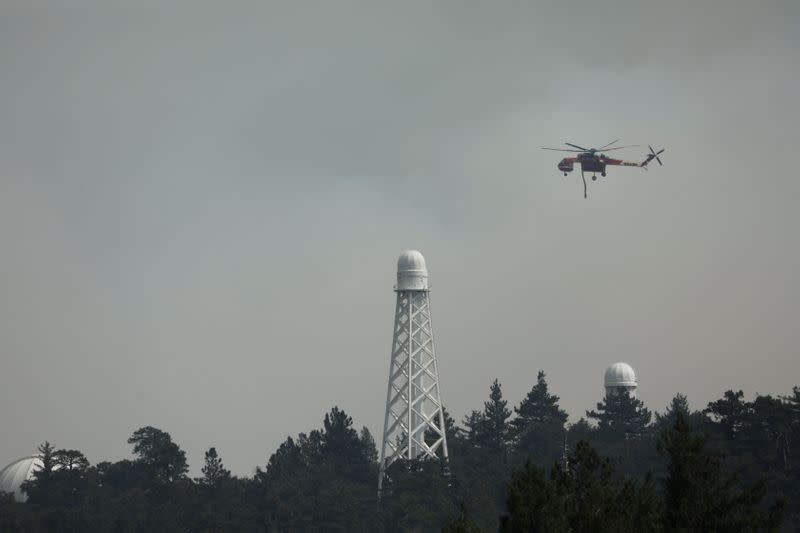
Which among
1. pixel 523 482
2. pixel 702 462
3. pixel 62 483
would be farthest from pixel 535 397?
pixel 523 482

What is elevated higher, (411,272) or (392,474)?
(411,272)

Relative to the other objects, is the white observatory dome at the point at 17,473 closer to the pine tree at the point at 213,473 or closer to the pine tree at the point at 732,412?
the pine tree at the point at 213,473

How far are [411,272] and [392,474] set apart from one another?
20.4 metres

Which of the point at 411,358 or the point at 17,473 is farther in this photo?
the point at 17,473

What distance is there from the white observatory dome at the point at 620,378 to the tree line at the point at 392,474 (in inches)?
55.7

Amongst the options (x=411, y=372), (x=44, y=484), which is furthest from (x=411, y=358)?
(x=44, y=484)

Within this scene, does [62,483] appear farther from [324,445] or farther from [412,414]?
[412,414]

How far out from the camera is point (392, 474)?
128 meters

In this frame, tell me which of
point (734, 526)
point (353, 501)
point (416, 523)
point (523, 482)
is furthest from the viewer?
point (353, 501)

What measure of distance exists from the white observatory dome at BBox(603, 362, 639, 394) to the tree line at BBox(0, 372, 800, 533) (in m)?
1.42

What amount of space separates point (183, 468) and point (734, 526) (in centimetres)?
9184

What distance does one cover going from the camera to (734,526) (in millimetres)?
65250

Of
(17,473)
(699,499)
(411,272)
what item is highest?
(411,272)

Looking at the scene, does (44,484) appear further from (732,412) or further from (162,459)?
(732,412)
